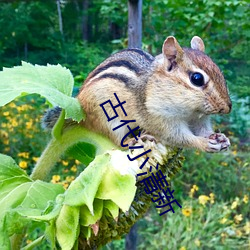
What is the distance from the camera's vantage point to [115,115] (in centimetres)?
81

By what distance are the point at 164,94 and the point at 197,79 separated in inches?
3.4

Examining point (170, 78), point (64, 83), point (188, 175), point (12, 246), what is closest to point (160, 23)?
point (188, 175)

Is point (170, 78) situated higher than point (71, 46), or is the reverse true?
point (170, 78)

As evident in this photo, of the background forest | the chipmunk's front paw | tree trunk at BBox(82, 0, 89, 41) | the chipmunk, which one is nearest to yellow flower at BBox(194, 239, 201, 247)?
the background forest

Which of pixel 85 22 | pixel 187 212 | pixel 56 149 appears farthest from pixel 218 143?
pixel 85 22

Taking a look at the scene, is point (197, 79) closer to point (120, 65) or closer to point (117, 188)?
point (120, 65)

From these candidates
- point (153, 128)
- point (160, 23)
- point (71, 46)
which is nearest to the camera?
point (153, 128)

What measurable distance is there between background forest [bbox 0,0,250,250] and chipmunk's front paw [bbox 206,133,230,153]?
2.02 ft

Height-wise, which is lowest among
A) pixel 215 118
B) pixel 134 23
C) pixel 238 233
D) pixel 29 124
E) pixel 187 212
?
pixel 238 233

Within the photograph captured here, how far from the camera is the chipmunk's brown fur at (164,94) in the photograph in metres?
0.71

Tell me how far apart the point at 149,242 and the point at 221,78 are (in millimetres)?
1788

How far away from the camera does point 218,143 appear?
665 mm

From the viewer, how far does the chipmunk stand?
711 mm

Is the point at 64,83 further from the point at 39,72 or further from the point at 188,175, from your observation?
the point at 188,175
